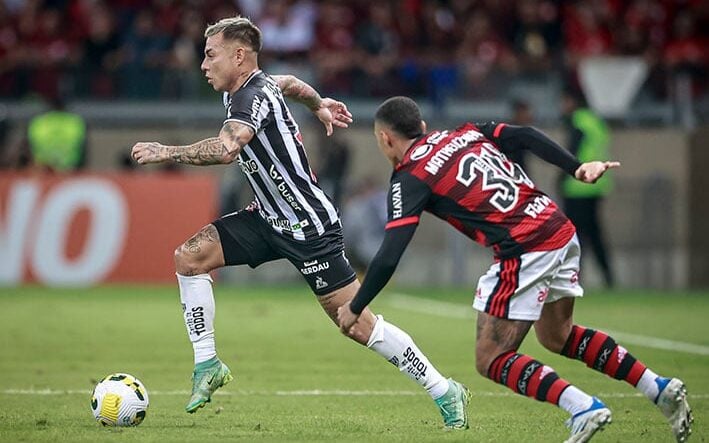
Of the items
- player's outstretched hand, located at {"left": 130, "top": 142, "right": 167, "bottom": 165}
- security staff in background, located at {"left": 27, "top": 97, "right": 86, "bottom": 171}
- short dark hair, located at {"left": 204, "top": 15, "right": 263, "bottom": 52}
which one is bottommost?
security staff in background, located at {"left": 27, "top": 97, "right": 86, "bottom": 171}

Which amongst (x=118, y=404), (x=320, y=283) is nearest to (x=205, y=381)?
(x=118, y=404)

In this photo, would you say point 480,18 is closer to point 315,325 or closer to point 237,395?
point 315,325

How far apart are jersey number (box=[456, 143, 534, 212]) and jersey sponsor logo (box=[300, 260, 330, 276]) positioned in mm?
1403

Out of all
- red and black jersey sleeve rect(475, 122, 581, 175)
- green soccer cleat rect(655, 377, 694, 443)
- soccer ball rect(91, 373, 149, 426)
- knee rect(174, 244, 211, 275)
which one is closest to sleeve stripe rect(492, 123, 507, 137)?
red and black jersey sleeve rect(475, 122, 581, 175)

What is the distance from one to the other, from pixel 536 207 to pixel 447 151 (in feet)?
1.81

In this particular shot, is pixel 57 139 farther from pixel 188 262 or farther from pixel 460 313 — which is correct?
pixel 188 262

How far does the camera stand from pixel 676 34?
23234mm

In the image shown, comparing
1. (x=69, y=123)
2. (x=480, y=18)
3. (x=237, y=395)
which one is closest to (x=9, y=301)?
(x=69, y=123)

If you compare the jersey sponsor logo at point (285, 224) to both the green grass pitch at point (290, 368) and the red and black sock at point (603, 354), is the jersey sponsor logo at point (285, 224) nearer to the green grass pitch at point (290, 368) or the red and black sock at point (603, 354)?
the green grass pitch at point (290, 368)

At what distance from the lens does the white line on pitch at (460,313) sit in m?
12.2

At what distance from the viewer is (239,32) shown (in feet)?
26.8

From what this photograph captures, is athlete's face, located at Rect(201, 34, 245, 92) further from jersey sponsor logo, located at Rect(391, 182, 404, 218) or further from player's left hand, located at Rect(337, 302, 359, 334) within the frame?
player's left hand, located at Rect(337, 302, 359, 334)

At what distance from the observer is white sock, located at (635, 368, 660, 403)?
6.95m

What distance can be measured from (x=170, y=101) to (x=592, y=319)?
8.17m
